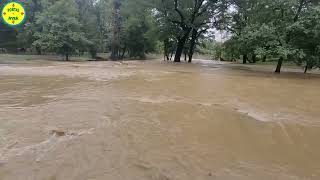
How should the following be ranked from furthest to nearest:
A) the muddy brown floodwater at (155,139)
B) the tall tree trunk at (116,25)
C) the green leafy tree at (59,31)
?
1. the tall tree trunk at (116,25)
2. the green leafy tree at (59,31)
3. the muddy brown floodwater at (155,139)

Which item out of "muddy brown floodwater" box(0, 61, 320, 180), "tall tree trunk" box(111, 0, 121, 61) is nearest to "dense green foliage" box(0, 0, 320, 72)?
"tall tree trunk" box(111, 0, 121, 61)

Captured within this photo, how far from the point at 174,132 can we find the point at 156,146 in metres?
0.62

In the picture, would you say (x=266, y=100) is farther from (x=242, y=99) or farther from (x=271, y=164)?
(x=271, y=164)

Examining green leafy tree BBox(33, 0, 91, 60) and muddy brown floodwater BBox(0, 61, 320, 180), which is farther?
green leafy tree BBox(33, 0, 91, 60)

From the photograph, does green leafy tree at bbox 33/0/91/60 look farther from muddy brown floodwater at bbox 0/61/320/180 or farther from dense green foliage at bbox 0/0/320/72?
muddy brown floodwater at bbox 0/61/320/180

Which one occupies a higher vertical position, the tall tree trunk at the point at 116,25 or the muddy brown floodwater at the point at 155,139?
the tall tree trunk at the point at 116,25

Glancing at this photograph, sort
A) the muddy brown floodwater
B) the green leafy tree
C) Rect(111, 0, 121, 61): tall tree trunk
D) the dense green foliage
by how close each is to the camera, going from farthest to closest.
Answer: Rect(111, 0, 121, 61): tall tree trunk → the green leafy tree → the dense green foliage → the muddy brown floodwater

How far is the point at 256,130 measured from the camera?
14.0 ft

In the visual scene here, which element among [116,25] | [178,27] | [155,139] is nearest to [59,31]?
[116,25]

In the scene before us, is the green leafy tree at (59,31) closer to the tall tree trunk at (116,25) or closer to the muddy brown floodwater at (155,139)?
the tall tree trunk at (116,25)

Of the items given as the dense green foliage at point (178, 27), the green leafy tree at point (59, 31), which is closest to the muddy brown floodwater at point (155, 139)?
the dense green foliage at point (178, 27)

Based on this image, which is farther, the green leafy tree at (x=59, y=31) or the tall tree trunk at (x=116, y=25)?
the tall tree trunk at (x=116, y=25)

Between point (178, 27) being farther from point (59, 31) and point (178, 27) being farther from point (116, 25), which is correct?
point (59, 31)

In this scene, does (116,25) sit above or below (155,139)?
above
